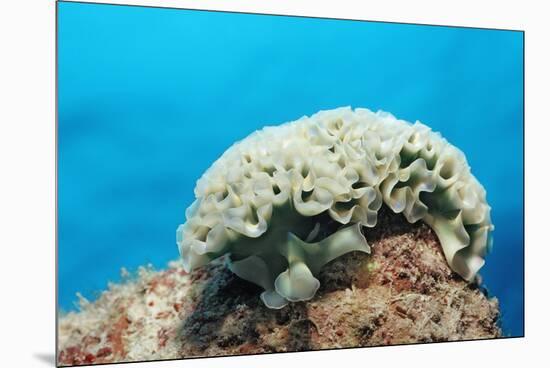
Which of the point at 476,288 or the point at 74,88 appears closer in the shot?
the point at 74,88

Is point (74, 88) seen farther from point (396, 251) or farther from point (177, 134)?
point (396, 251)

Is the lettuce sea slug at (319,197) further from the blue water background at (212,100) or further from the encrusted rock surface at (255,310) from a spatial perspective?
the blue water background at (212,100)

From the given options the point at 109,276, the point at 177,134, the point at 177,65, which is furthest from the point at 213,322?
the point at 177,65

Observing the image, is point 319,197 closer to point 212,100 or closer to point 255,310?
point 255,310

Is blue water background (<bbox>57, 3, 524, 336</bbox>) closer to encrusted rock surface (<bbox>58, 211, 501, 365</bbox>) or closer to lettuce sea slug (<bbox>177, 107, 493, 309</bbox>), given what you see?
encrusted rock surface (<bbox>58, 211, 501, 365</bbox>)

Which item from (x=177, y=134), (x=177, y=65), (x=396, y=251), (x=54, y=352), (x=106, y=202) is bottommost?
(x=54, y=352)

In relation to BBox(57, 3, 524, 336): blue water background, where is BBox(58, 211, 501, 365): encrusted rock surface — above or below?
below

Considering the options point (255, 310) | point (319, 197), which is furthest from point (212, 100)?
point (255, 310)

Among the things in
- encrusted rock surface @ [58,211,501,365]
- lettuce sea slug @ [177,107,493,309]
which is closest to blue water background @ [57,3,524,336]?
encrusted rock surface @ [58,211,501,365]

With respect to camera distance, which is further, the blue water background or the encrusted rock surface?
the encrusted rock surface
